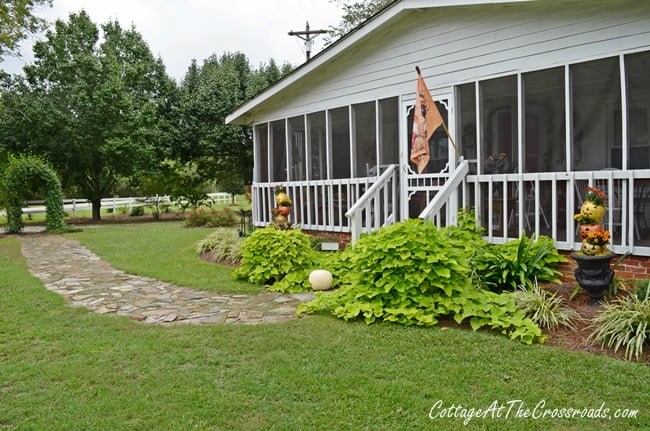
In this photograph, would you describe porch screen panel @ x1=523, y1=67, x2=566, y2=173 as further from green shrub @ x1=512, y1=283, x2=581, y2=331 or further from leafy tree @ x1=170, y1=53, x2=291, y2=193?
leafy tree @ x1=170, y1=53, x2=291, y2=193

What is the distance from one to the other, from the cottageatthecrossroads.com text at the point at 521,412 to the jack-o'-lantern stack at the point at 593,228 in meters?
1.95

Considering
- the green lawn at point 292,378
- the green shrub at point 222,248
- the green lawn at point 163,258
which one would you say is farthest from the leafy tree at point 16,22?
the green lawn at point 292,378

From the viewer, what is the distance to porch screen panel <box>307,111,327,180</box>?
912cm

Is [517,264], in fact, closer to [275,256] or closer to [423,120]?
[423,120]

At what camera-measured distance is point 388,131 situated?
26.2 ft

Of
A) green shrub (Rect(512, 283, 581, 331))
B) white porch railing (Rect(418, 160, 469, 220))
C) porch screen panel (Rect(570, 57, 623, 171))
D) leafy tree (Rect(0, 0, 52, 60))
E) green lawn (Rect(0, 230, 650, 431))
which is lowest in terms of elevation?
green lawn (Rect(0, 230, 650, 431))

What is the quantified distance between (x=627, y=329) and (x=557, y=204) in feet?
7.31

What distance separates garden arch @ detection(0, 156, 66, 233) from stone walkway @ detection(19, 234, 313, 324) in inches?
277

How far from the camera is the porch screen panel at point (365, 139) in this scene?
26.8 feet

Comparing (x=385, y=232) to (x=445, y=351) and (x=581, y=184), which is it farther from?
(x=581, y=184)

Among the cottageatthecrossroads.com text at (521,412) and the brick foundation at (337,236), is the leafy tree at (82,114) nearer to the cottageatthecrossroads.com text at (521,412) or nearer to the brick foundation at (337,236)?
the brick foundation at (337,236)

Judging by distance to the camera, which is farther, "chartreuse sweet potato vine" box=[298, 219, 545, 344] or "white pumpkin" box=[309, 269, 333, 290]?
"white pumpkin" box=[309, 269, 333, 290]

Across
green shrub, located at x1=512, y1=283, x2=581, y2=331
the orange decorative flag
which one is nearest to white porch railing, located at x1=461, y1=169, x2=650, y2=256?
the orange decorative flag

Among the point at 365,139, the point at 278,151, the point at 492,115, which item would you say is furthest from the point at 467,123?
the point at 278,151
